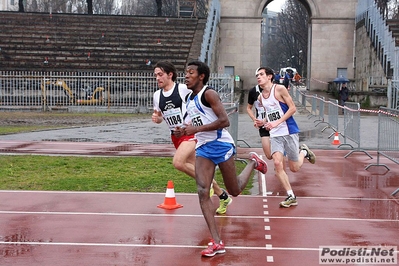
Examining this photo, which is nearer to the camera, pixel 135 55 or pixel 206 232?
pixel 206 232

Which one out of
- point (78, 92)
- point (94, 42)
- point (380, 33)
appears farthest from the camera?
point (94, 42)

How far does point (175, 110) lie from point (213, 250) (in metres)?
2.76

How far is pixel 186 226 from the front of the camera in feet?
26.9

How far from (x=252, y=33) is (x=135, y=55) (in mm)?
9190

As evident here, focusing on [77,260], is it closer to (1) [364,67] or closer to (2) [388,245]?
(2) [388,245]

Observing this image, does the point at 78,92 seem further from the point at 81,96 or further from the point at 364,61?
the point at 364,61

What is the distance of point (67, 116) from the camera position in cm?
2991

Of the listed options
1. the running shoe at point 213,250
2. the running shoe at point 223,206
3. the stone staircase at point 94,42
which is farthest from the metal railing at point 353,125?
the stone staircase at point 94,42

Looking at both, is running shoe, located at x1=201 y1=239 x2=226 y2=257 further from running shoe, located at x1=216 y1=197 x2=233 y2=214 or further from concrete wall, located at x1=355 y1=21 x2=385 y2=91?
concrete wall, located at x1=355 y1=21 x2=385 y2=91

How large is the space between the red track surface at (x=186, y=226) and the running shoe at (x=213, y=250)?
0.06 metres

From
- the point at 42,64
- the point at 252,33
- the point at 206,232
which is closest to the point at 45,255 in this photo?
the point at 206,232

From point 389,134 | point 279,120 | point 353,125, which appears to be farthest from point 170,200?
point 353,125

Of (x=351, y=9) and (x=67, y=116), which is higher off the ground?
(x=351, y=9)

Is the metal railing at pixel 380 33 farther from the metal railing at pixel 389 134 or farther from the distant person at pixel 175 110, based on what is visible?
the distant person at pixel 175 110
